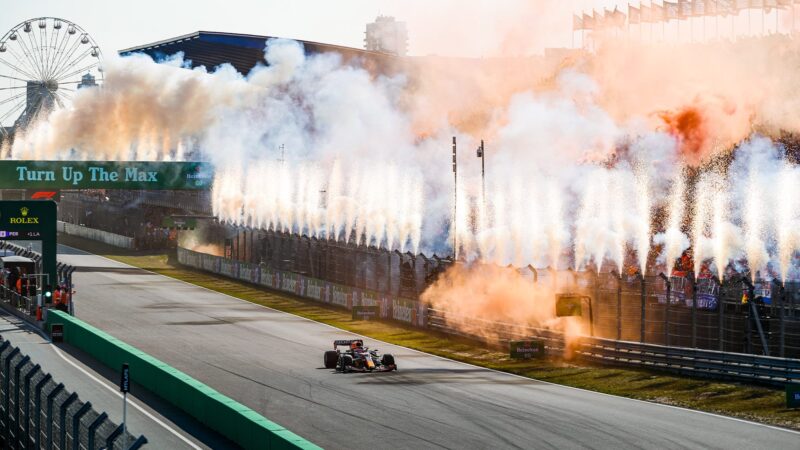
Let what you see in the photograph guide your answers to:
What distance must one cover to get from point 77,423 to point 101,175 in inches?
2687

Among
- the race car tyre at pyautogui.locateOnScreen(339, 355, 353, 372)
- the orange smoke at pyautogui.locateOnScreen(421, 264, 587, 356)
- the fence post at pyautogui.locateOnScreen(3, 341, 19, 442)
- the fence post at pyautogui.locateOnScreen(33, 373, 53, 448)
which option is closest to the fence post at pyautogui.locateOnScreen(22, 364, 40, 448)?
the fence post at pyautogui.locateOnScreen(33, 373, 53, 448)

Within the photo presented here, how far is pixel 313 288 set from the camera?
61.2 meters

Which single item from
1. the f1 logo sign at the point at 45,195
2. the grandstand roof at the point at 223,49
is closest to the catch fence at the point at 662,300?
the f1 logo sign at the point at 45,195

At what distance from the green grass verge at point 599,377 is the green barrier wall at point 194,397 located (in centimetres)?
1194

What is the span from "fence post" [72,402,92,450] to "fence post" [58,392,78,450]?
1.79 ft

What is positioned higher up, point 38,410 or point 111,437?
point 111,437

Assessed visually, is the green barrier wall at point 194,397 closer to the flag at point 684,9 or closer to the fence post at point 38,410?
the fence post at point 38,410

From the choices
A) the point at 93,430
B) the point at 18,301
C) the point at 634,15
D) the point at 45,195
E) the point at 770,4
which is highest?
the point at 634,15

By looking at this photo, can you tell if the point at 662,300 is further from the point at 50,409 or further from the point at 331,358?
the point at 50,409

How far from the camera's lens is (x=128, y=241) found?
93562mm

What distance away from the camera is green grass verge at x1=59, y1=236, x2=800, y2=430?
3117cm

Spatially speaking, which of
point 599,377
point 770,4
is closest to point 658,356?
point 599,377

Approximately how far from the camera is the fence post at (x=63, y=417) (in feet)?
64.3

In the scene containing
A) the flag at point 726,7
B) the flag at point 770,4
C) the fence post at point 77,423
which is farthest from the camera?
the flag at point 726,7
